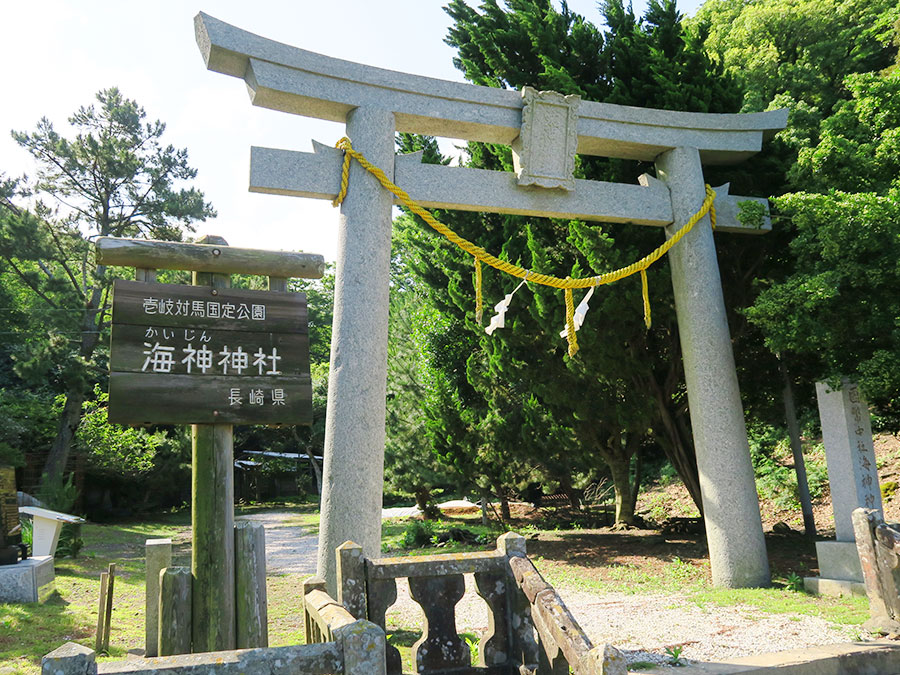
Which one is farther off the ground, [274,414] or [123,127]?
[123,127]

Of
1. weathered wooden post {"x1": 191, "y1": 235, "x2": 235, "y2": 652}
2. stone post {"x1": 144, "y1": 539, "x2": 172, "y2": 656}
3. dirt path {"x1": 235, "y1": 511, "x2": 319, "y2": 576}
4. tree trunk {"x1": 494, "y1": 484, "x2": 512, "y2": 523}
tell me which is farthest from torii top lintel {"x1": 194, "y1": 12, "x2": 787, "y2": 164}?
dirt path {"x1": 235, "y1": 511, "x2": 319, "y2": 576}

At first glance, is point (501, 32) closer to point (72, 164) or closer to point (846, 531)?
point (846, 531)

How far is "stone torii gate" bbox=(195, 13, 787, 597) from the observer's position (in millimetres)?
5387

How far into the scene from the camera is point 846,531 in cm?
582

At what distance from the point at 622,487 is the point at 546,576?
129 inches

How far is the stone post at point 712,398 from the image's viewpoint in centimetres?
619

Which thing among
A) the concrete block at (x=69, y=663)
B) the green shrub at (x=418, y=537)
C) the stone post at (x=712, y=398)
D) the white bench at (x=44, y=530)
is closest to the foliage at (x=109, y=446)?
the white bench at (x=44, y=530)

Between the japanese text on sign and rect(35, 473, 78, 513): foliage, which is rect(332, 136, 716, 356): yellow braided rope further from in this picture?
rect(35, 473, 78, 513): foliage

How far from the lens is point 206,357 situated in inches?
124

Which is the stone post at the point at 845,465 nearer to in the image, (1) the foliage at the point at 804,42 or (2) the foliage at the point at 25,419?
(1) the foliage at the point at 804,42

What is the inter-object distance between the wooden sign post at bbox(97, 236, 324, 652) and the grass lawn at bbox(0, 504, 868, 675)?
198cm

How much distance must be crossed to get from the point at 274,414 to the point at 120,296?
0.92 metres

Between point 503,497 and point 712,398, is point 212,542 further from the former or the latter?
point 503,497

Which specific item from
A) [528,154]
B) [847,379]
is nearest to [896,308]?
[847,379]
